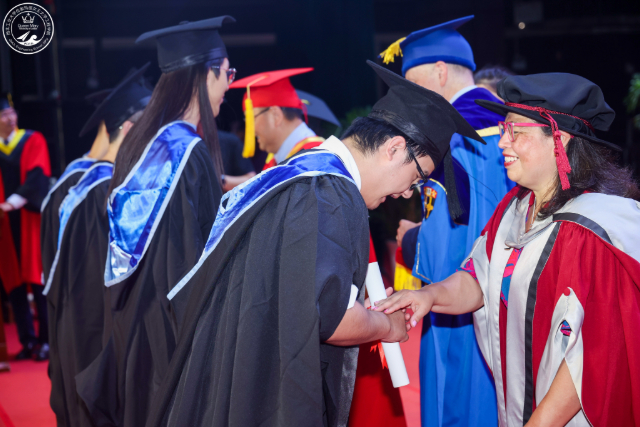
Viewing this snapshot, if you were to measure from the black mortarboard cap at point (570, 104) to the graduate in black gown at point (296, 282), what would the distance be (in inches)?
8.5

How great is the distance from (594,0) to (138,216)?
35.0ft

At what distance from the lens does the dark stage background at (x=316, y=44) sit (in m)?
7.67

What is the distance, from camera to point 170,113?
256 cm

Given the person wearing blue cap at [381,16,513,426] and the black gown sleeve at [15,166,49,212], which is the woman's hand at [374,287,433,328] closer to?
the person wearing blue cap at [381,16,513,426]

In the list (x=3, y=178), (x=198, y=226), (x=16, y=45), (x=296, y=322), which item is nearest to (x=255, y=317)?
(x=296, y=322)

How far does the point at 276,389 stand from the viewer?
1475 millimetres

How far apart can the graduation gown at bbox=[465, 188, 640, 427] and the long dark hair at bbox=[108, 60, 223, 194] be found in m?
1.41

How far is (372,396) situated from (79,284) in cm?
175

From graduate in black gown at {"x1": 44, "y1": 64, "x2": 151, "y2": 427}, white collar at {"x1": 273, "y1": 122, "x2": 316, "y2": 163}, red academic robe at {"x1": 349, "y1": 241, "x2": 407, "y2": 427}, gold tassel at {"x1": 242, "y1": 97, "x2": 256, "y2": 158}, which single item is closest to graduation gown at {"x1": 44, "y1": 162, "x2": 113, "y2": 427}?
graduate in black gown at {"x1": 44, "y1": 64, "x2": 151, "y2": 427}

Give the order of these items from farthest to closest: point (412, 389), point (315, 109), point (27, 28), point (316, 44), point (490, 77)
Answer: point (316, 44)
point (27, 28)
point (315, 109)
point (412, 389)
point (490, 77)

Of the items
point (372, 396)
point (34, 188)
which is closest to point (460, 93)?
point (372, 396)

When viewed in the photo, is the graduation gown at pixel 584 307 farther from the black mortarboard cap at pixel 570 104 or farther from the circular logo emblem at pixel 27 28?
the circular logo emblem at pixel 27 28

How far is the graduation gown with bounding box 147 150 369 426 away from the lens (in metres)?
1.41

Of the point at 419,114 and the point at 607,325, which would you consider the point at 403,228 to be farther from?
the point at 607,325
